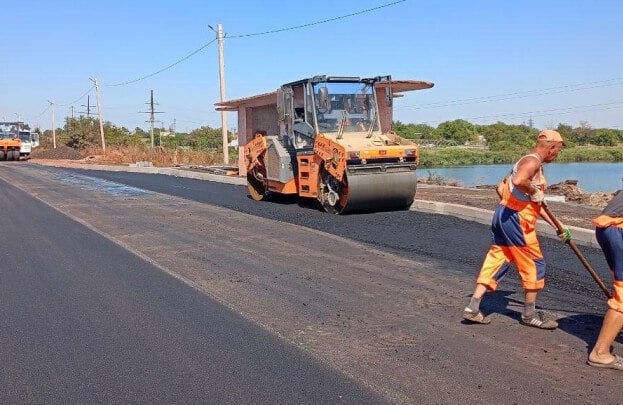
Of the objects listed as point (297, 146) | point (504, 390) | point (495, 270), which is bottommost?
point (504, 390)

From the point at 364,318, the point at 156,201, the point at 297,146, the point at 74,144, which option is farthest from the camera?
the point at 74,144

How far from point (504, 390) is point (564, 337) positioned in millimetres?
1240

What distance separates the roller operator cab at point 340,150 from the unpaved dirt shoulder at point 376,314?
1.89 m

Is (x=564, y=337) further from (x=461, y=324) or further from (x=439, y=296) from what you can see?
(x=439, y=296)

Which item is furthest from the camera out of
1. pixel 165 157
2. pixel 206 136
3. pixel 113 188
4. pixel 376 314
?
pixel 206 136

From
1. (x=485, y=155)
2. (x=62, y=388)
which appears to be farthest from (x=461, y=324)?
(x=485, y=155)

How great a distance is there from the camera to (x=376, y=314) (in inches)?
218

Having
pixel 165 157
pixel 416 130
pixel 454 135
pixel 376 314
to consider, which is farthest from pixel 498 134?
pixel 376 314

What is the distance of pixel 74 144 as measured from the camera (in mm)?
68000

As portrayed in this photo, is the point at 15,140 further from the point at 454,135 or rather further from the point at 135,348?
the point at 135,348

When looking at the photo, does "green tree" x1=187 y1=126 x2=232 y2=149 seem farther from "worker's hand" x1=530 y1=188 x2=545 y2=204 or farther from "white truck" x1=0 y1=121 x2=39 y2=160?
"worker's hand" x1=530 y1=188 x2=545 y2=204

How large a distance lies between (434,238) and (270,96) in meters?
13.0

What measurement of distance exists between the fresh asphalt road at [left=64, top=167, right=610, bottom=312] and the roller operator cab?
0.45 meters

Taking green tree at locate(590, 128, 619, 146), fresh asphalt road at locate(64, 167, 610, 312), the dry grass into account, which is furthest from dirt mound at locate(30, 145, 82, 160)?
fresh asphalt road at locate(64, 167, 610, 312)
